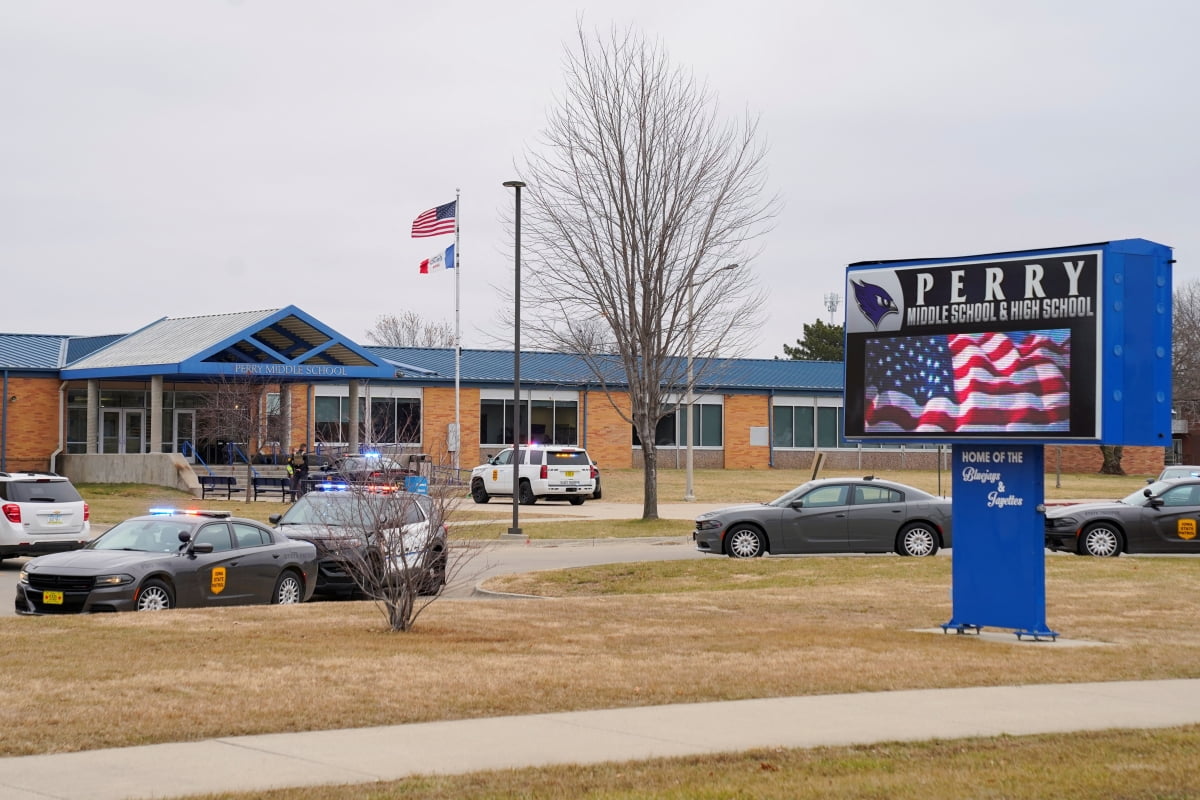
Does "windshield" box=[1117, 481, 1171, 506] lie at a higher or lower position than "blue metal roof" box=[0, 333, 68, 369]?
lower

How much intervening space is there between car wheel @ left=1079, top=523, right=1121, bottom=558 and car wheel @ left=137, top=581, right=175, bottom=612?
14618 mm

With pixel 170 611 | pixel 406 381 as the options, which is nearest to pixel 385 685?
pixel 170 611

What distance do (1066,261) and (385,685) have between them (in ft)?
23.5

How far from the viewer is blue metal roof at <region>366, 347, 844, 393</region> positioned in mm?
61906

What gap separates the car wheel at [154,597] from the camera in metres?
15.3

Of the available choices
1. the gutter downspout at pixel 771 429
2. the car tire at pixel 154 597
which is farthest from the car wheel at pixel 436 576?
the gutter downspout at pixel 771 429

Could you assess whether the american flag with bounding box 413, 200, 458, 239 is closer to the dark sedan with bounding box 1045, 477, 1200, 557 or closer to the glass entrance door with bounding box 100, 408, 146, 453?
the glass entrance door with bounding box 100, 408, 146, 453

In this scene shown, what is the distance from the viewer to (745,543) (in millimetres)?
23266

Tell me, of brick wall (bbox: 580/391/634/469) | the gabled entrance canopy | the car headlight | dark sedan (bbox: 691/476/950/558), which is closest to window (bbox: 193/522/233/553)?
the car headlight

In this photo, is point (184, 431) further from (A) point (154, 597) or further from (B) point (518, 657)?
(B) point (518, 657)

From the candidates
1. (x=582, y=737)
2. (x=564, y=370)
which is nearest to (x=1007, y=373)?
(x=582, y=737)

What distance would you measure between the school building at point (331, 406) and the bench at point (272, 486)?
204cm

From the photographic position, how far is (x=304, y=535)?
18.5 metres

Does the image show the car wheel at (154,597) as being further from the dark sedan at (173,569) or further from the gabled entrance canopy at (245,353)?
the gabled entrance canopy at (245,353)
